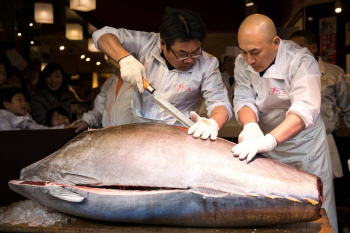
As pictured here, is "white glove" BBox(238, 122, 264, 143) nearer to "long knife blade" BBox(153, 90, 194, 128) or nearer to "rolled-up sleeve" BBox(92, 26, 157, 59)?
"long knife blade" BBox(153, 90, 194, 128)

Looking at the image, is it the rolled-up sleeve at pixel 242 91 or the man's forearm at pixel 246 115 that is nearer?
the man's forearm at pixel 246 115

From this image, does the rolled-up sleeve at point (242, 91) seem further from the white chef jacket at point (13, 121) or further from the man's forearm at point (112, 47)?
the white chef jacket at point (13, 121)

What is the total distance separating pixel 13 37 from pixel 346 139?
506 cm

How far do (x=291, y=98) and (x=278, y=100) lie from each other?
0.16 meters

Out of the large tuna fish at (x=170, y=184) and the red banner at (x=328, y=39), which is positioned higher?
the red banner at (x=328, y=39)

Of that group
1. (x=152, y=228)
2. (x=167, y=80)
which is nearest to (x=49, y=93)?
(x=167, y=80)

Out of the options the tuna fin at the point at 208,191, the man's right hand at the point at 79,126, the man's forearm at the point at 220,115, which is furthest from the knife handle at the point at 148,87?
the man's right hand at the point at 79,126

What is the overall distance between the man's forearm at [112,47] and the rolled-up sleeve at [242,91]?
70cm

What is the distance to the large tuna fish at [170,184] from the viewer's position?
1.24m

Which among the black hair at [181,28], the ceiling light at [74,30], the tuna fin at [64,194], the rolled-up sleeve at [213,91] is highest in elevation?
the ceiling light at [74,30]

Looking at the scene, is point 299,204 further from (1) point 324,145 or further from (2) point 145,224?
(1) point 324,145

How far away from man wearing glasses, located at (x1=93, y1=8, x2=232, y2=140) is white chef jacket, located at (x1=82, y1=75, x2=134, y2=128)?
0.85 meters

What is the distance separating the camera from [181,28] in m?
1.71

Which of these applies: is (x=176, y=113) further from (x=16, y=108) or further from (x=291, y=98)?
(x=16, y=108)
